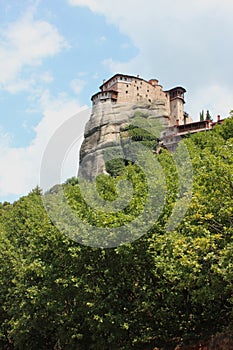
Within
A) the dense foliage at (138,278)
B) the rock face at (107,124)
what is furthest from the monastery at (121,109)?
the dense foliage at (138,278)

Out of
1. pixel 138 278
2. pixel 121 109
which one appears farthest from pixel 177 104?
pixel 138 278

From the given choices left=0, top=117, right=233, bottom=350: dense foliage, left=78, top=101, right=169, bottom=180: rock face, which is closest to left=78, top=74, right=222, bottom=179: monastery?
left=78, top=101, right=169, bottom=180: rock face

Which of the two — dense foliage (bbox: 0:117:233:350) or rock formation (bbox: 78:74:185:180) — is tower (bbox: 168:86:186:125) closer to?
rock formation (bbox: 78:74:185:180)

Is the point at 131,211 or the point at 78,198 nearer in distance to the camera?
the point at 131,211

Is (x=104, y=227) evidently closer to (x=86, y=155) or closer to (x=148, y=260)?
(x=148, y=260)

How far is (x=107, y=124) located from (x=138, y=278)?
8187cm

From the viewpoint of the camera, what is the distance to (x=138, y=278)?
59.2 ft

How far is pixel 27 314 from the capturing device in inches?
841

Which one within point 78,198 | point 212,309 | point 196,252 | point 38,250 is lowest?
point 212,309

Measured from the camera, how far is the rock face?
302 feet

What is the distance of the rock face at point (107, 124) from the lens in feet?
302

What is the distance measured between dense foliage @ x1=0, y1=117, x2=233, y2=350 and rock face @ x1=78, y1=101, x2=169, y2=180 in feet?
217

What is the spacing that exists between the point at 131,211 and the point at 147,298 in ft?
12.0

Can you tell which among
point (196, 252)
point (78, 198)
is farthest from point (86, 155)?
point (196, 252)
